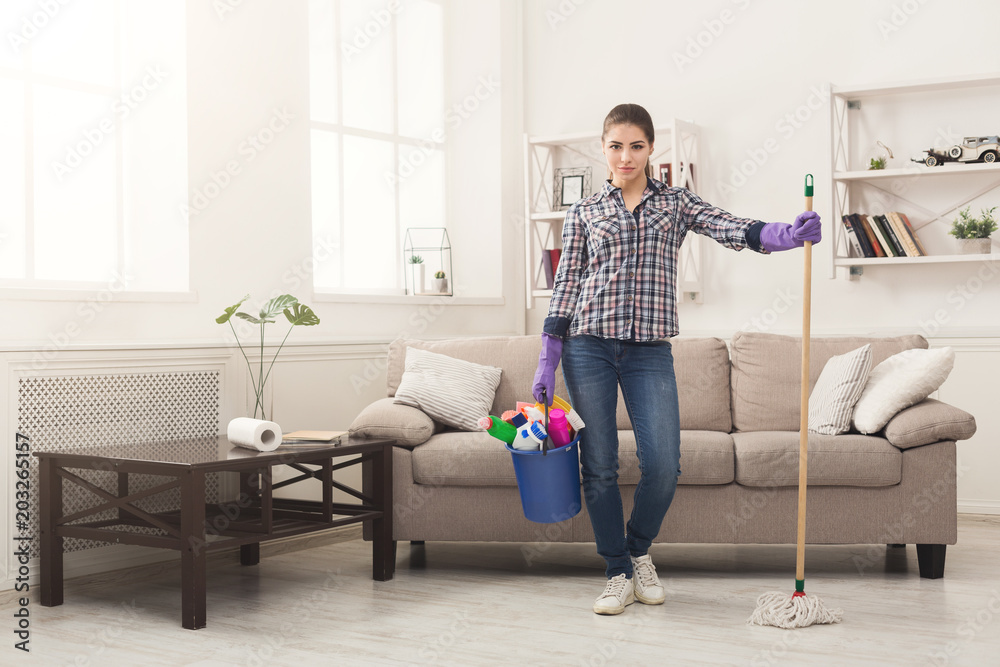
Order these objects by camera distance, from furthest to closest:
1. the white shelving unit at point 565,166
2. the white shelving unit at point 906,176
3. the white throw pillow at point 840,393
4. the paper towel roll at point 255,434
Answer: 1. the white shelving unit at point 565,166
2. the white shelving unit at point 906,176
3. the white throw pillow at point 840,393
4. the paper towel roll at point 255,434

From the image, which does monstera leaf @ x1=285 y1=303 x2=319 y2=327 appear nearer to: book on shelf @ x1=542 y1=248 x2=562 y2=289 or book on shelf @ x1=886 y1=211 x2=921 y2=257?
book on shelf @ x1=542 y1=248 x2=562 y2=289

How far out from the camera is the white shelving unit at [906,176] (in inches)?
168

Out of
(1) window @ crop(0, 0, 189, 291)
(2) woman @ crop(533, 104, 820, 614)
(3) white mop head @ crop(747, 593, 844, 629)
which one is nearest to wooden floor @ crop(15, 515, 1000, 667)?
(3) white mop head @ crop(747, 593, 844, 629)

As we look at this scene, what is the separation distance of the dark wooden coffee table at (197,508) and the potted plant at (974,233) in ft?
8.74

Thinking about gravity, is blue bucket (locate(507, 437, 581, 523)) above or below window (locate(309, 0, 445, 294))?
below

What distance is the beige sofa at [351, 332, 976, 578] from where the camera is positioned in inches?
123

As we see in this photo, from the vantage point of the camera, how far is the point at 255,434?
3051 mm

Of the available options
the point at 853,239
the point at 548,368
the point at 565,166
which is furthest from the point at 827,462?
the point at 565,166

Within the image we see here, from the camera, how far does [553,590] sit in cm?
308

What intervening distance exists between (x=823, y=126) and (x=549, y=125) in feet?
4.85

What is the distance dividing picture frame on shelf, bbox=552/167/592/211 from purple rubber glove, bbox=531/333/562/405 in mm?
2453

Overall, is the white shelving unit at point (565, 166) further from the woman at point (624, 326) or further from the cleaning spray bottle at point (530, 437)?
the cleaning spray bottle at point (530, 437)

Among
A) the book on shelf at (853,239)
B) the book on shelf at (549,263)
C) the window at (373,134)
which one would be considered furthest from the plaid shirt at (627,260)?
the book on shelf at (549,263)

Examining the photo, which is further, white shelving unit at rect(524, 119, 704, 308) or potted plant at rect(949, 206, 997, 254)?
white shelving unit at rect(524, 119, 704, 308)
